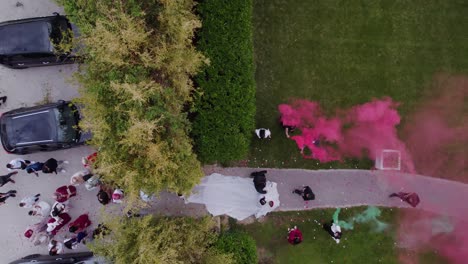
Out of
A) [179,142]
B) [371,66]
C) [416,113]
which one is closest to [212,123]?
[179,142]

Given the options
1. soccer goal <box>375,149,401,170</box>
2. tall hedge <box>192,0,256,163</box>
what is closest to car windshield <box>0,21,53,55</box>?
tall hedge <box>192,0,256,163</box>

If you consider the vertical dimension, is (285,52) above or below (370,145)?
above

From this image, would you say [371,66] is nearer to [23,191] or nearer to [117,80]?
[117,80]

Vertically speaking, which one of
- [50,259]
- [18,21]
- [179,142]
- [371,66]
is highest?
[18,21]

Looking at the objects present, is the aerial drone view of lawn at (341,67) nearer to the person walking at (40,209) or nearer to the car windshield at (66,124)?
the car windshield at (66,124)

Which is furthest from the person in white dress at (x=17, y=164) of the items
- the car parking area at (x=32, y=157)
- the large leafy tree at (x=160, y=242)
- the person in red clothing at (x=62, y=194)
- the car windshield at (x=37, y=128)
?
the large leafy tree at (x=160, y=242)

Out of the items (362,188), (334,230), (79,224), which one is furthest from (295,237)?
(79,224)
